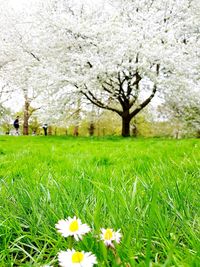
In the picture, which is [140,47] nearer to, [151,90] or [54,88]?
[151,90]

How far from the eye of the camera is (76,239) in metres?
0.84

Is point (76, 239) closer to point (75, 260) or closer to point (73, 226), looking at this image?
point (73, 226)

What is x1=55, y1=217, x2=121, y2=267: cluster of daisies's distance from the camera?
69 cm

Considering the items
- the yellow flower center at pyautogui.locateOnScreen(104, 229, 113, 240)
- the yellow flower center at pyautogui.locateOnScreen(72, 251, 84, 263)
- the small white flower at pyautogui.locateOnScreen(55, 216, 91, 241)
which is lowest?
the yellow flower center at pyautogui.locateOnScreen(104, 229, 113, 240)

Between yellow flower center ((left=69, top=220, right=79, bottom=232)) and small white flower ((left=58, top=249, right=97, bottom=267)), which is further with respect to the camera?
yellow flower center ((left=69, top=220, right=79, bottom=232))

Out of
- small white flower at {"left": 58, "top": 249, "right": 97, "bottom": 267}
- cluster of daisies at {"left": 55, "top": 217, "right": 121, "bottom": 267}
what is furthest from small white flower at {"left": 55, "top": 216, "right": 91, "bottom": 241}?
small white flower at {"left": 58, "top": 249, "right": 97, "bottom": 267}

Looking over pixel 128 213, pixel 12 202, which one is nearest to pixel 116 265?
pixel 128 213

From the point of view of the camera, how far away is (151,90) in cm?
1981

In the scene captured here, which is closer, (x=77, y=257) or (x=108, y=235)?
(x=77, y=257)

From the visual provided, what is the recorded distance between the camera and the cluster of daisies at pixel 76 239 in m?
0.69

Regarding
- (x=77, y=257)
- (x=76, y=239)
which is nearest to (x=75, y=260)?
(x=77, y=257)

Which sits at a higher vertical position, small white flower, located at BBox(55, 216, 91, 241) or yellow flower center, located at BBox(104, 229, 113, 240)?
small white flower, located at BBox(55, 216, 91, 241)

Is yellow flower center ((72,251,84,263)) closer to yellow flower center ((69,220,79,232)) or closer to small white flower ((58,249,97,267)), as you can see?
small white flower ((58,249,97,267))

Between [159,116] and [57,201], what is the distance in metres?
30.5
